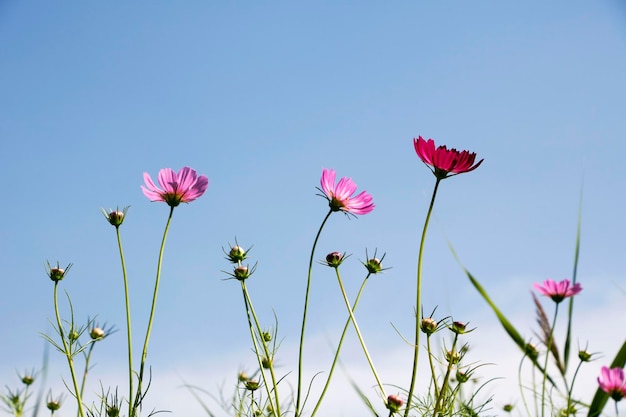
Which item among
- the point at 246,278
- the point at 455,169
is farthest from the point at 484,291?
the point at 246,278

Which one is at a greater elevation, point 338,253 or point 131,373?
point 338,253

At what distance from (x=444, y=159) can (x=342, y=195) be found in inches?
14.9

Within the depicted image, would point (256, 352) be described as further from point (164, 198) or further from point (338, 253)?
point (164, 198)

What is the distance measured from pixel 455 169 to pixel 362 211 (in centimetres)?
39

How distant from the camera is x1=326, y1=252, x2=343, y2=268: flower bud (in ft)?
5.25

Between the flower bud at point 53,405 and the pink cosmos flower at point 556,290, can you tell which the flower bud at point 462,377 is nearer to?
the pink cosmos flower at point 556,290

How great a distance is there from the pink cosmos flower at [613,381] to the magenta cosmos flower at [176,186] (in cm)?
107

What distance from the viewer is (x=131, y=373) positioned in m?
1.27

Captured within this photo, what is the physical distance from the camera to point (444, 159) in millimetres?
1379

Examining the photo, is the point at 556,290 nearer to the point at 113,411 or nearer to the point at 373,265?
the point at 373,265

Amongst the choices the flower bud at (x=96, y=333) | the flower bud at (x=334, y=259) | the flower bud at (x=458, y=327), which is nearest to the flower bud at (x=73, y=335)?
the flower bud at (x=96, y=333)

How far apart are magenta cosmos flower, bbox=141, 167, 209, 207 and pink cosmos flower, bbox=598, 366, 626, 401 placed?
1075mm

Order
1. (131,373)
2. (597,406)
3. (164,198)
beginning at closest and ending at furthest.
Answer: (597,406) → (131,373) → (164,198)

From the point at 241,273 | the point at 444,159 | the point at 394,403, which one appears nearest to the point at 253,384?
the point at 241,273
